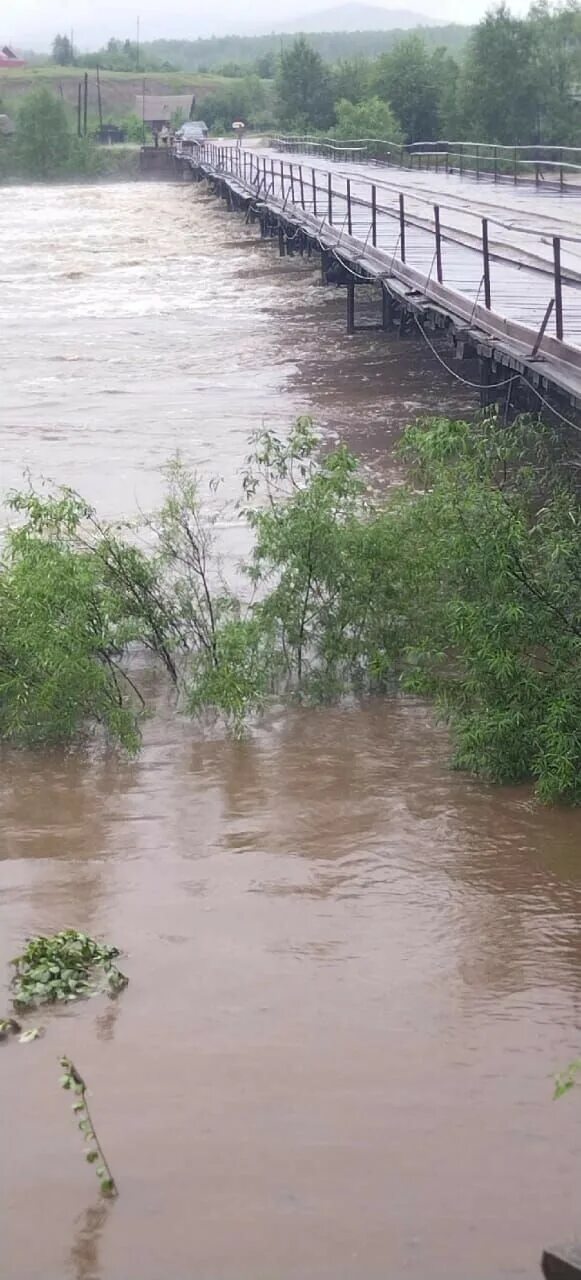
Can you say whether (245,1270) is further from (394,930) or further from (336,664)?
(336,664)

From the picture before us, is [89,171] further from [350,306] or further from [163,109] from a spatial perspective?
[350,306]

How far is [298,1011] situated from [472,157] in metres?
38.9

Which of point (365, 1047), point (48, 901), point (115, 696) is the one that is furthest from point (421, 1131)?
Result: point (115, 696)

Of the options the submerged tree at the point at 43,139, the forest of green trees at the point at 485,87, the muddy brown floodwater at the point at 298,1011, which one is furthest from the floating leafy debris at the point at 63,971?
the submerged tree at the point at 43,139

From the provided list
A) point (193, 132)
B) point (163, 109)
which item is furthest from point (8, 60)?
point (193, 132)

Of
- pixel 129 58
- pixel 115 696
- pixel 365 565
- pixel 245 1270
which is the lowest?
pixel 245 1270

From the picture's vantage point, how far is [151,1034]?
5.77 m

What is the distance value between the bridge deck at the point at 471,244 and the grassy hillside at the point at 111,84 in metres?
94.6

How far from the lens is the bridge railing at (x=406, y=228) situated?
Result: 45.4ft

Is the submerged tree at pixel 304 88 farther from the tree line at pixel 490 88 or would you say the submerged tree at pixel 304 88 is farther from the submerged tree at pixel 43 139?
the submerged tree at pixel 43 139

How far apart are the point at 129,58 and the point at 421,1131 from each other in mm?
172949

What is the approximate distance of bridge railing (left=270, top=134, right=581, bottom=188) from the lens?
37.6 m

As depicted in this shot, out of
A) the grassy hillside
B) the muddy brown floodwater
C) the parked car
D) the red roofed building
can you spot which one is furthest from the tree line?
the red roofed building

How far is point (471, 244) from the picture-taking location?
21078 mm
